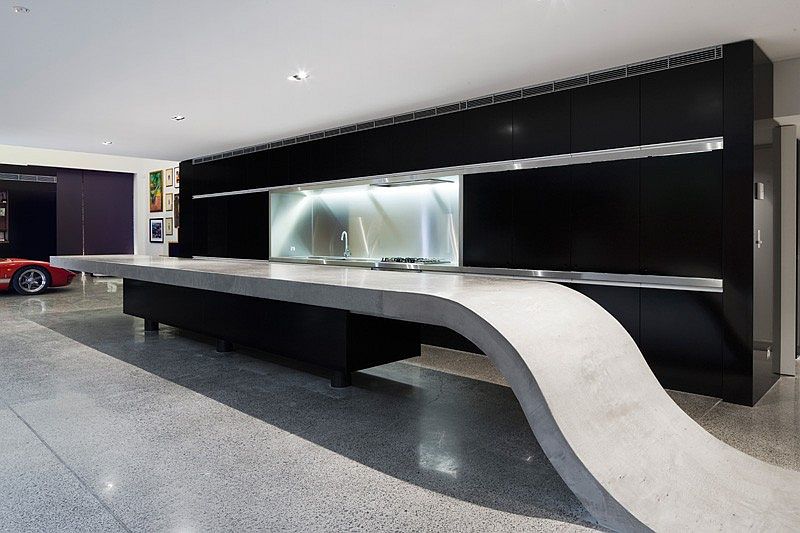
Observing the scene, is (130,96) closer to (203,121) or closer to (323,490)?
(203,121)

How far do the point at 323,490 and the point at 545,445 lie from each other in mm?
995

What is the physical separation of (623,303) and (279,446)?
295 centimetres

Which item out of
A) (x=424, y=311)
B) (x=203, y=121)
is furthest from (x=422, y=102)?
(x=424, y=311)

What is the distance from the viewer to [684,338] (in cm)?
410

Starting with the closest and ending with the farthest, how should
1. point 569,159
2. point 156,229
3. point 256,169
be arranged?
point 569,159, point 256,169, point 156,229

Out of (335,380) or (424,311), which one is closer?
(424,311)

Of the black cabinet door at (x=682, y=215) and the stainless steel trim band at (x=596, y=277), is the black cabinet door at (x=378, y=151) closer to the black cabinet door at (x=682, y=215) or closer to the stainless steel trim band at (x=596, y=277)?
the stainless steel trim band at (x=596, y=277)

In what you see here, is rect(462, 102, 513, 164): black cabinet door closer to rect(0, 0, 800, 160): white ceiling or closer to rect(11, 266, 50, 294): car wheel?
rect(0, 0, 800, 160): white ceiling

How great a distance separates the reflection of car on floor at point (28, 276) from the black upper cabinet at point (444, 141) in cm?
811

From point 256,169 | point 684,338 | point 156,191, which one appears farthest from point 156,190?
point 684,338

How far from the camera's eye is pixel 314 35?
3832 millimetres

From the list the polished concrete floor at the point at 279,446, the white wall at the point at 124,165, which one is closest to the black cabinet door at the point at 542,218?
the polished concrete floor at the point at 279,446

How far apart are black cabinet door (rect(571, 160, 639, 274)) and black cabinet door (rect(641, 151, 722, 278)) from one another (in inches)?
3.5

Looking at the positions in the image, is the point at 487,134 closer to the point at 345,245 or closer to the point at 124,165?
the point at 345,245
